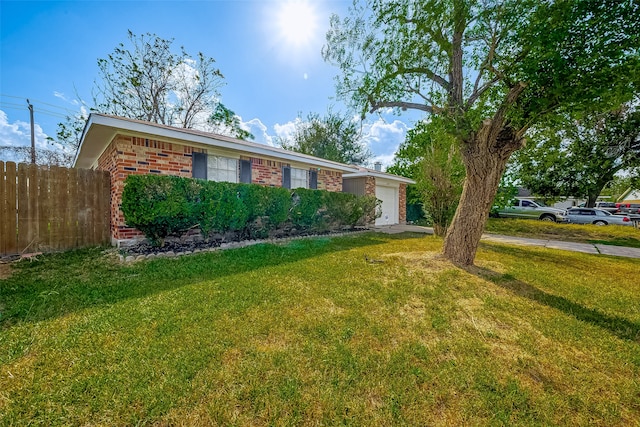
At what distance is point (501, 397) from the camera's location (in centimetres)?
174

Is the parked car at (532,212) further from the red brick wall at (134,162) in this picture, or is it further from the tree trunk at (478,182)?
the red brick wall at (134,162)

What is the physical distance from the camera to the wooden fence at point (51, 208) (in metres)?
5.32

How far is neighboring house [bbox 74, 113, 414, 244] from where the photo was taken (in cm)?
596

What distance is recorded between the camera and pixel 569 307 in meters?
3.24

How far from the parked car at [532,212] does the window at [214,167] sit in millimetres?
17350

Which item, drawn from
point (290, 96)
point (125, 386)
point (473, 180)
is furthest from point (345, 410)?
point (290, 96)

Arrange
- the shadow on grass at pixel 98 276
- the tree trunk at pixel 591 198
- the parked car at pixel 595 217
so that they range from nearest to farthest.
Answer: the shadow on grass at pixel 98 276, the parked car at pixel 595 217, the tree trunk at pixel 591 198

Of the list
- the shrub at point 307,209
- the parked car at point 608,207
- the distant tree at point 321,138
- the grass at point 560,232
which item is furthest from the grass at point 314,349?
the parked car at point 608,207

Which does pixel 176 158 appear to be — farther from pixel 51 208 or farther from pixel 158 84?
pixel 158 84

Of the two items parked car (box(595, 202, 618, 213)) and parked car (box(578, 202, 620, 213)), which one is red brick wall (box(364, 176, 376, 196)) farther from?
parked car (box(595, 202, 618, 213))

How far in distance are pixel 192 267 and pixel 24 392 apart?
294 cm

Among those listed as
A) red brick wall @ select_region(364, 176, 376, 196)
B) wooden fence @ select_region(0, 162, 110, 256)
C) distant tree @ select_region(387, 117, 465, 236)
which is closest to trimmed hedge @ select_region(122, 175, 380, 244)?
wooden fence @ select_region(0, 162, 110, 256)

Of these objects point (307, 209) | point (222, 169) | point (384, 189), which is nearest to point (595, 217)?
point (384, 189)

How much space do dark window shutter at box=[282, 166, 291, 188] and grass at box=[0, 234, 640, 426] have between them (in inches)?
225
